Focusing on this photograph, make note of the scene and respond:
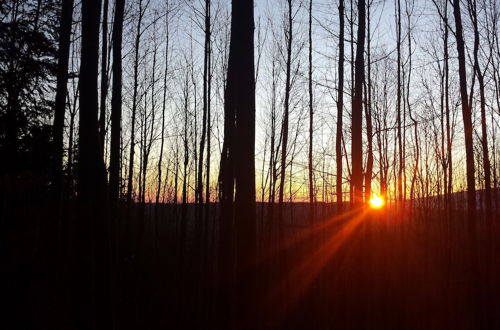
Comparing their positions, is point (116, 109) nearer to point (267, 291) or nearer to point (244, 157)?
point (244, 157)

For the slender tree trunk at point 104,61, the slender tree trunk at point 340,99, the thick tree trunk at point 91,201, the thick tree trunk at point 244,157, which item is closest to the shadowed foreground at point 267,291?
the thick tree trunk at point 244,157

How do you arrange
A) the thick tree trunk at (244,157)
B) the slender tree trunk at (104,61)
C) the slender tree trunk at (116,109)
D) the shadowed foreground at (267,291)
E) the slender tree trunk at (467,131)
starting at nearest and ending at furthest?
the thick tree trunk at (244,157)
the shadowed foreground at (267,291)
the slender tree trunk at (467,131)
the slender tree trunk at (116,109)
the slender tree trunk at (104,61)

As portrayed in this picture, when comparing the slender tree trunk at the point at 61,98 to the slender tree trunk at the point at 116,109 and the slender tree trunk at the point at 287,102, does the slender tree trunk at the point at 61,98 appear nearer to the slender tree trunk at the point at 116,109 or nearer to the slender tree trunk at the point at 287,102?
the slender tree trunk at the point at 116,109

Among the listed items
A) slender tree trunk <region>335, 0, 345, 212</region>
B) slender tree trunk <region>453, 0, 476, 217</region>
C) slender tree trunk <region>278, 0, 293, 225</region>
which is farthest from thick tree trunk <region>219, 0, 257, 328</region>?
slender tree trunk <region>278, 0, 293, 225</region>

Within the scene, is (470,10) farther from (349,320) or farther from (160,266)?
(160,266)

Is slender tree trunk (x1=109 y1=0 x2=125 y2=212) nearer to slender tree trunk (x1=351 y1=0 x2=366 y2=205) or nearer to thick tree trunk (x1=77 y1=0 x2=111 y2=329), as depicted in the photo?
thick tree trunk (x1=77 y1=0 x2=111 y2=329)

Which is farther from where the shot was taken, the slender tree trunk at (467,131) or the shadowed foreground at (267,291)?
the slender tree trunk at (467,131)

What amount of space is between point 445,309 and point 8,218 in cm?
893

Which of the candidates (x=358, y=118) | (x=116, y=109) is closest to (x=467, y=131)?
(x=358, y=118)

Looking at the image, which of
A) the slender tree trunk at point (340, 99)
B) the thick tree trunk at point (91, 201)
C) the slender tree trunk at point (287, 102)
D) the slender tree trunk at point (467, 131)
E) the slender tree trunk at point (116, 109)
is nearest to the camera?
the thick tree trunk at point (91, 201)

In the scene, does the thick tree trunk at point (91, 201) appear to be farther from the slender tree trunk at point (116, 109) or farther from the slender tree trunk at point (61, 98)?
the slender tree trunk at point (61, 98)

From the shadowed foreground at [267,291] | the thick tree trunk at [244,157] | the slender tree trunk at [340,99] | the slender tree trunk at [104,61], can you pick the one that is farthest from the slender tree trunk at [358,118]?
the slender tree trunk at [104,61]

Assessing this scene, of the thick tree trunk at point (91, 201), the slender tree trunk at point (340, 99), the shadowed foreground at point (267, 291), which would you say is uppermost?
the slender tree trunk at point (340, 99)

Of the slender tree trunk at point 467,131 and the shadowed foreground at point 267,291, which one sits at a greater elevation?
the slender tree trunk at point 467,131
